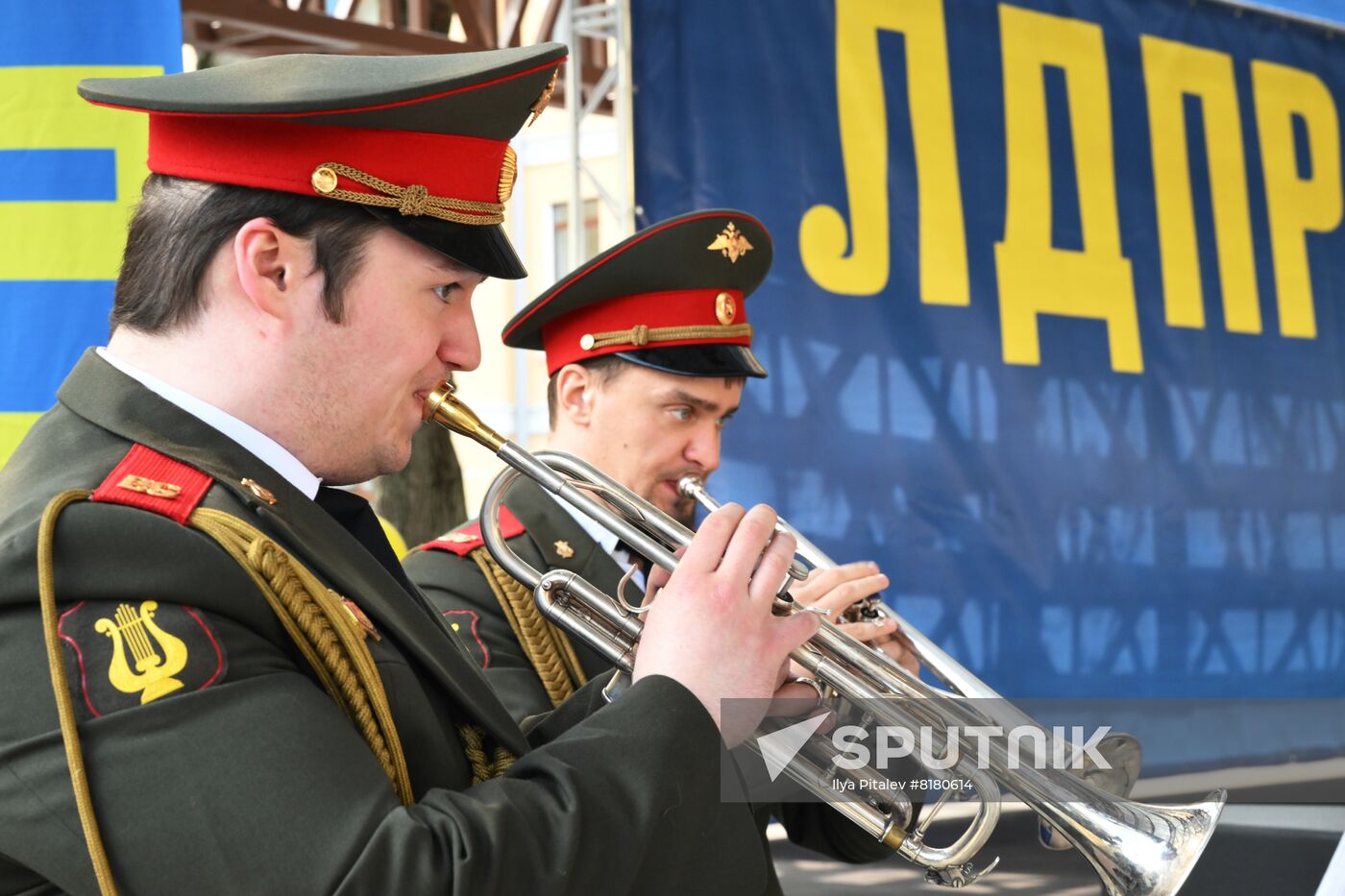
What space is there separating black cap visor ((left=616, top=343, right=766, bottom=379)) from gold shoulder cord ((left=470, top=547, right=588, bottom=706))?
1.81ft

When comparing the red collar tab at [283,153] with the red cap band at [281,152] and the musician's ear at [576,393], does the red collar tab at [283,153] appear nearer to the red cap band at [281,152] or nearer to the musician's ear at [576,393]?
the red cap band at [281,152]

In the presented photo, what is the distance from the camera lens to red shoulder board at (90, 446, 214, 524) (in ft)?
3.94

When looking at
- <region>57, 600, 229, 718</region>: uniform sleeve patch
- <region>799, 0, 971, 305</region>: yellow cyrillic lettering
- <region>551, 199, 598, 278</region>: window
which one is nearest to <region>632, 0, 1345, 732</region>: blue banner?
<region>799, 0, 971, 305</region>: yellow cyrillic lettering

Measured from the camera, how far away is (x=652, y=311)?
109 inches

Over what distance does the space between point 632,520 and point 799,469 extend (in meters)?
2.22

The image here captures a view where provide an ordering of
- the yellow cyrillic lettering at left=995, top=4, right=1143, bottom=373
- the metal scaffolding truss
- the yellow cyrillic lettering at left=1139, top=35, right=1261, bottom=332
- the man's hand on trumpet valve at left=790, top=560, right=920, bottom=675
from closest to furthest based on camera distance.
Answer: the man's hand on trumpet valve at left=790, top=560, right=920, bottom=675, the metal scaffolding truss, the yellow cyrillic lettering at left=995, top=4, right=1143, bottom=373, the yellow cyrillic lettering at left=1139, top=35, right=1261, bottom=332

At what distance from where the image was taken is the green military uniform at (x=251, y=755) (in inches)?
41.8

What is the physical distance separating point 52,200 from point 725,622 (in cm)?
210

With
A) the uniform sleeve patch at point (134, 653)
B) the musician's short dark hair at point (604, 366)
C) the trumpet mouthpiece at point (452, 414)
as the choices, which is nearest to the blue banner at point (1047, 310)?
the musician's short dark hair at point (604, 366)

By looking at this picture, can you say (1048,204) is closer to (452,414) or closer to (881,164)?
(881,164)

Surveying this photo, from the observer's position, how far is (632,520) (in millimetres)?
2021

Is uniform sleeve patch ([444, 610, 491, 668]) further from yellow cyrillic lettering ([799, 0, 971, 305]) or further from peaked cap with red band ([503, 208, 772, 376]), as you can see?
yellow cyrillic lettering ([799, 0, 971, 305])

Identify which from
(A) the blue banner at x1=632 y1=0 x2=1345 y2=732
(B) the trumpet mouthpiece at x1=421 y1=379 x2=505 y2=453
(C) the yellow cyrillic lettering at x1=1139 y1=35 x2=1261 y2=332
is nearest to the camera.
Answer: (B) the trumpet mouthpiece at x1=421 y1=379 x2=505 y2=453

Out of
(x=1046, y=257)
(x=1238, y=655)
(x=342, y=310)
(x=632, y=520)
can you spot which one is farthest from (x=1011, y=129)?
(x=342, y=310)
